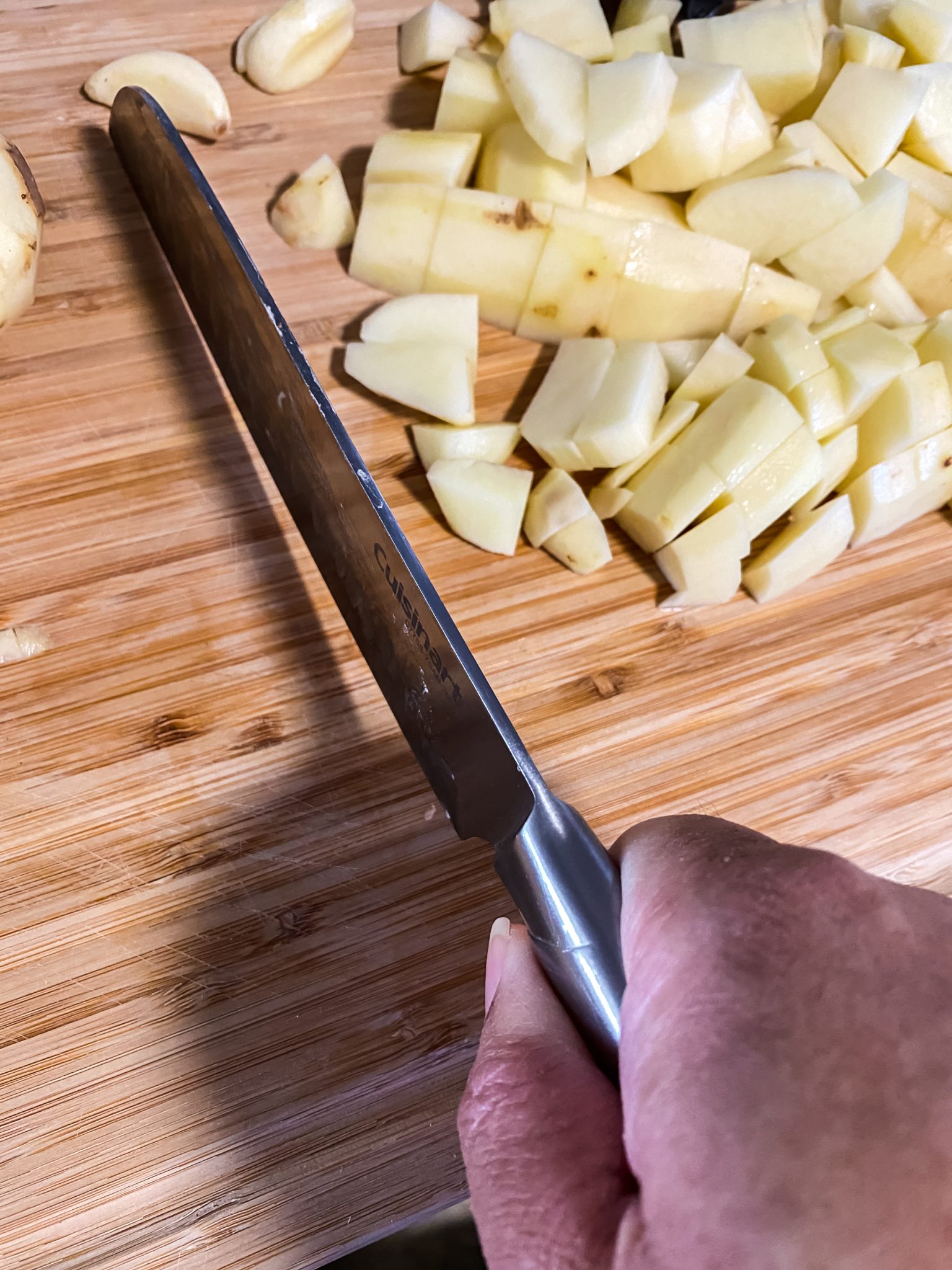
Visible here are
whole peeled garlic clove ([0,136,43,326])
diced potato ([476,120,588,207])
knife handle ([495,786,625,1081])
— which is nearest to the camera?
knife handle ([495,786,625,1081])

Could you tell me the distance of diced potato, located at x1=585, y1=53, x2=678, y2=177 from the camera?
4.27 ft

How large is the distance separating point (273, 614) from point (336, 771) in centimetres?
20

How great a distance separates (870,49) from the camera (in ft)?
4.79

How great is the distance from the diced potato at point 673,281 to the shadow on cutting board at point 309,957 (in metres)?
0.58

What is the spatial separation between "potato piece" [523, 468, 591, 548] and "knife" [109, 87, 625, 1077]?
0.92 ft

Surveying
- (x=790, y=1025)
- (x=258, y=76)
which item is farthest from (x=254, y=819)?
(x=258, y=76)

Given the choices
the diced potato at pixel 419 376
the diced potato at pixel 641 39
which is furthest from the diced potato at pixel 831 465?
the diced potato at pixel 641 39

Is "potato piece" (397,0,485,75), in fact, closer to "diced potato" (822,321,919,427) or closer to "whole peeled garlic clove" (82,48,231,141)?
"whole peeled garlic clove" (82,48,231,141)

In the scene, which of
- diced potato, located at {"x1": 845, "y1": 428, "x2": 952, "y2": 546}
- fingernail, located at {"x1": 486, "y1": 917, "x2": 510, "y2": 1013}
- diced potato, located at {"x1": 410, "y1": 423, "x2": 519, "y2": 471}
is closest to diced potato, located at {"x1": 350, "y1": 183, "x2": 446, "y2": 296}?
diced potato, located at {"x1": 410, "y1": 423, "x2": 519, "y2": 471}

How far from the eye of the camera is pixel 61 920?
95 cm

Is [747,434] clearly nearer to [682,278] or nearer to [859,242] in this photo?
[682,278]

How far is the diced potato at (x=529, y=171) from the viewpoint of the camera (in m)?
1.37

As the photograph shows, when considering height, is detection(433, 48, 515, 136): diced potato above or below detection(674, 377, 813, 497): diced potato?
above

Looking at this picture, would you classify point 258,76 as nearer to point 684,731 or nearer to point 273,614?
point 273,614
